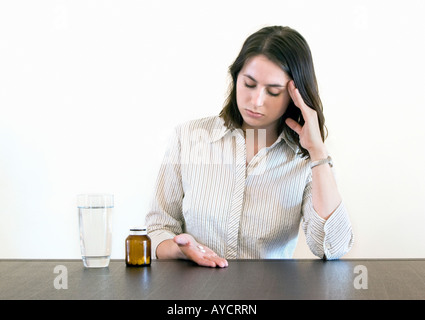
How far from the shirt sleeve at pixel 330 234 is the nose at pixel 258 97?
328 millimetres

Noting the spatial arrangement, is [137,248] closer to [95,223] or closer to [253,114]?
[95,223]

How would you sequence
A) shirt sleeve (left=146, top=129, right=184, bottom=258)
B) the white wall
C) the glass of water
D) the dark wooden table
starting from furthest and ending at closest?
1. the white wall
2. shirt sleeve (left=146, top=129, right=184, bottom=258)
3. the glass of water
4. the dark wooden table

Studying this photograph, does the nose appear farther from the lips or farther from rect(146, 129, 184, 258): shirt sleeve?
rect(146, 129, 184, 258): shirt sleeve

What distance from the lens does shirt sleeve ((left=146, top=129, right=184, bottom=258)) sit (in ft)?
6.16

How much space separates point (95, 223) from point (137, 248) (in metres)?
0.12

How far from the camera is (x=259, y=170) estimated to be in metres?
1.87

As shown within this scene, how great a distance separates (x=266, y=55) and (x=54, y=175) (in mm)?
1577

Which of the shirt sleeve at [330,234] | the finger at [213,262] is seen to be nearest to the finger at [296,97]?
the shirt sleeve at [330,234]

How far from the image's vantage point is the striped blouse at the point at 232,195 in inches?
72.6

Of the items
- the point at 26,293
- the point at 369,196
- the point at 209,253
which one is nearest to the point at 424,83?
the point at 369,196

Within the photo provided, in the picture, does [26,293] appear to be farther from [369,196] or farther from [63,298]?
[369,196]

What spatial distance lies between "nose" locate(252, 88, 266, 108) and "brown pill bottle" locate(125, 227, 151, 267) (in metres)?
0.55

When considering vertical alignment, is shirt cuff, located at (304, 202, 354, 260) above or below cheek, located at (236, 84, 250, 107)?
below

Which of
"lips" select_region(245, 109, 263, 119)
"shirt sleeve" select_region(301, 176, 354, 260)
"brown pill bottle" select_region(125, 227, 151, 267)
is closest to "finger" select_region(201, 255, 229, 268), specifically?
"brown pill bottle" select_region(125, 227, 151, 267)
